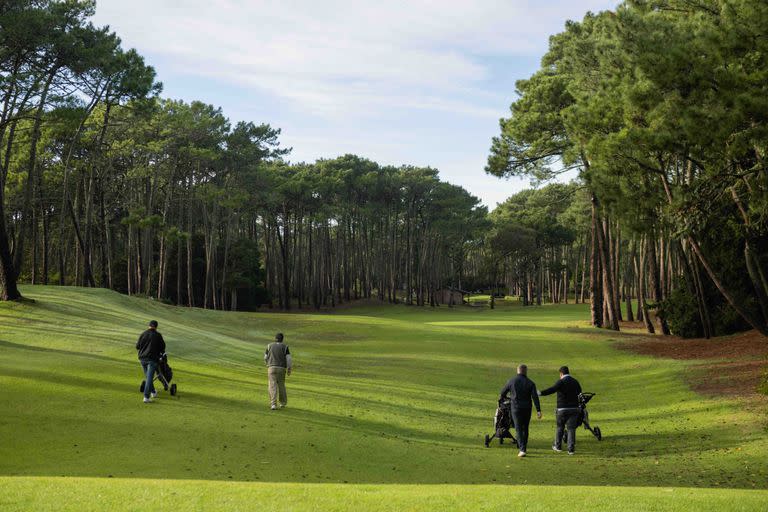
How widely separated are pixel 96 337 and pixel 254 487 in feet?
58.9

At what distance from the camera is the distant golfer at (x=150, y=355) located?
16688mm

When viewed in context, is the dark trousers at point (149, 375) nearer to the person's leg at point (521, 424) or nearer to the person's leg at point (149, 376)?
the person's leg at point (149, 376)

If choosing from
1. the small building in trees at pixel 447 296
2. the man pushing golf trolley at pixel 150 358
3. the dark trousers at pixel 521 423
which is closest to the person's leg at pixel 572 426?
the dark trousers at pixel 521 423

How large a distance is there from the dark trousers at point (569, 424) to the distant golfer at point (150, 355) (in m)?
9.33

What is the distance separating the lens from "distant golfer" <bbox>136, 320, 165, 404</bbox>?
A: 657 inches

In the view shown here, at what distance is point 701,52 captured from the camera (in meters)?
16.8

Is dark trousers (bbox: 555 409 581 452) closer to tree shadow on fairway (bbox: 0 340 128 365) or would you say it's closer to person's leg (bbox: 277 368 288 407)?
person's leg (bbox: 277 368 288 407)

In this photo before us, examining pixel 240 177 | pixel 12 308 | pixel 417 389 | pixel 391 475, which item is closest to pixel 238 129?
pixel 240 177

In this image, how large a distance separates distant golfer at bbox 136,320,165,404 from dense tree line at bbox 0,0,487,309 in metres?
15.0

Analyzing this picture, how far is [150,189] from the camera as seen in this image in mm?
59406

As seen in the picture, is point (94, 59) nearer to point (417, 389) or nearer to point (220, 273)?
point (417, 389)

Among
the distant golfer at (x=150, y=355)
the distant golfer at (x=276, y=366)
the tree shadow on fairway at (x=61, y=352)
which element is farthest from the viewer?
the tree shadow on fairway at (x=61, y=352)

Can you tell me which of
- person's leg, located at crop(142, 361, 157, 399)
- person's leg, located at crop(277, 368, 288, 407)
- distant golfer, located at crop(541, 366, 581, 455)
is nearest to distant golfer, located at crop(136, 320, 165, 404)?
person's leg, located at crop(142, 361, 157, 399)

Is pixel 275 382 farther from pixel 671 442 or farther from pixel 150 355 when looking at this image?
pixel 671 442
